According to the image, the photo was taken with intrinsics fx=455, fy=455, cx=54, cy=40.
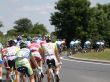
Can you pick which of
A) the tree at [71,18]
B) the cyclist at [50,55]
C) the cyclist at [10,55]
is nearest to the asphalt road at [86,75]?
the cyclist at [10,55]

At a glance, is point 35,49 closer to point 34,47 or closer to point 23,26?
point 34,47

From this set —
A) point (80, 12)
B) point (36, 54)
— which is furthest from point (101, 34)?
point (36, 54)

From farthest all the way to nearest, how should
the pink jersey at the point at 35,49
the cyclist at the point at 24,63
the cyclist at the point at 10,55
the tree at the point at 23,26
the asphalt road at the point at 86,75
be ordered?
the tree at the point at 23,26 → the asphalt road at the point at 86,75 → the pink jersey at the point at 35,49 → the cyclist at the point at 10,55 → the cyclist at the point at 24,63

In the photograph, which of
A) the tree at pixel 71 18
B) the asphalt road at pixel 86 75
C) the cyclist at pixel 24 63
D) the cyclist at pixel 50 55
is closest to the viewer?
the cyclist at pixel 24 63

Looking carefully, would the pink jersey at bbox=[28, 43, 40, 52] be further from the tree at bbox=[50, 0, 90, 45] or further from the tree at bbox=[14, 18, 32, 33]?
the tree at bbox=[14, 18, 32, 33]

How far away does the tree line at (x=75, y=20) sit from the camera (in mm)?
73938

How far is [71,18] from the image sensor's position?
7462 centimetres

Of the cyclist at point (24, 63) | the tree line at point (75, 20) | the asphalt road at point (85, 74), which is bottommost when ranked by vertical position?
the asphalt road at point (85, 74)

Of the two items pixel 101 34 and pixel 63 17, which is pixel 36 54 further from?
pixel 101 34

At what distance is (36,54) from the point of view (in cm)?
1630

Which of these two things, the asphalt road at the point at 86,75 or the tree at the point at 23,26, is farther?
the tree at the point at 23,26

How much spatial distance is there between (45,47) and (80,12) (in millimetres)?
60806

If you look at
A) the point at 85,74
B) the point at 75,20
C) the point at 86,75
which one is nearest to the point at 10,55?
the point at 86,75

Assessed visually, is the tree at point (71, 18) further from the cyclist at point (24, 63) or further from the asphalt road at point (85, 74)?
the cyclist at point (24, 63)
